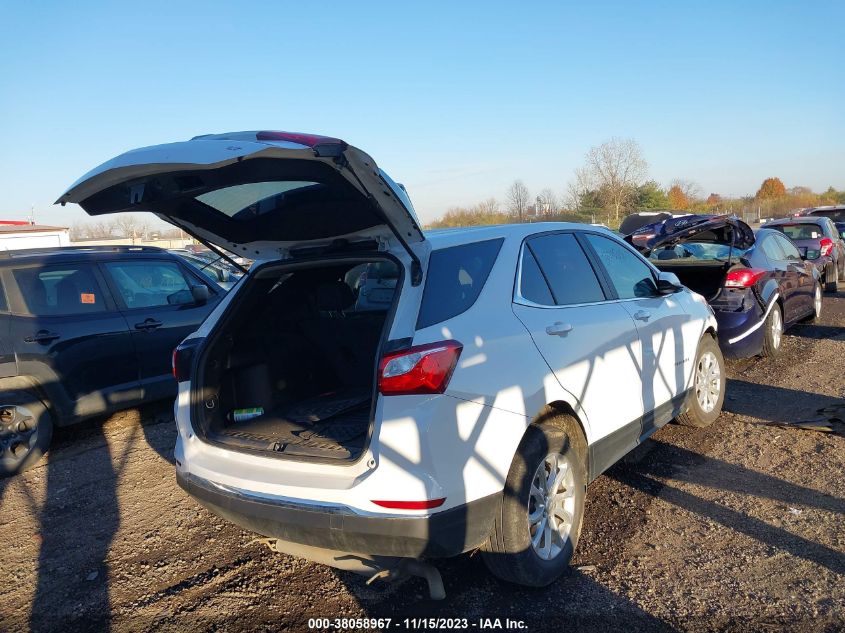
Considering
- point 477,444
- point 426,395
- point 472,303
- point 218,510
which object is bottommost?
point 218,510

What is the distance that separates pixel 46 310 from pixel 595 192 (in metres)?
38.2

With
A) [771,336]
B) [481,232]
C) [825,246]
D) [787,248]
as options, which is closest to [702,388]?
[771,336]

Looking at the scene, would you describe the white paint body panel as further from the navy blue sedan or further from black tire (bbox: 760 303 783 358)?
black tire (bbox: 760 303 783 358)

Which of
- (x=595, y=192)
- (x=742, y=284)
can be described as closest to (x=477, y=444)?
(x=742, y=284)

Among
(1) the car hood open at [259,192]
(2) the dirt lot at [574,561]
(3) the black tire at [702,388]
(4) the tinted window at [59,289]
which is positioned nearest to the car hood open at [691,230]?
(3) the black tire at [702,388]

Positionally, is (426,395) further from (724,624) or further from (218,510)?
(724,624)

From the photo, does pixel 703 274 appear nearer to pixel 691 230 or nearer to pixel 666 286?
pixel 691 230

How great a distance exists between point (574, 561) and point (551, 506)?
17.9 inches

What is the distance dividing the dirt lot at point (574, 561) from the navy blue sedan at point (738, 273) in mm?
1761

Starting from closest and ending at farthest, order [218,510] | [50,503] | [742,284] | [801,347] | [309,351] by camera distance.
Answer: [218,510]
[309,351]
[50,503]
[742,284]
[801,347]

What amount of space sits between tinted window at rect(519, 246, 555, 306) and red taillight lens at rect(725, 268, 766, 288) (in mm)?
4117

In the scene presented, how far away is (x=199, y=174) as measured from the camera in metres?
2.68

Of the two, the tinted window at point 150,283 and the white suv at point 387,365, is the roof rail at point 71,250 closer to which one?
the tinted window at point 150,283

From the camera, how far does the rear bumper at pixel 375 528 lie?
244cm
